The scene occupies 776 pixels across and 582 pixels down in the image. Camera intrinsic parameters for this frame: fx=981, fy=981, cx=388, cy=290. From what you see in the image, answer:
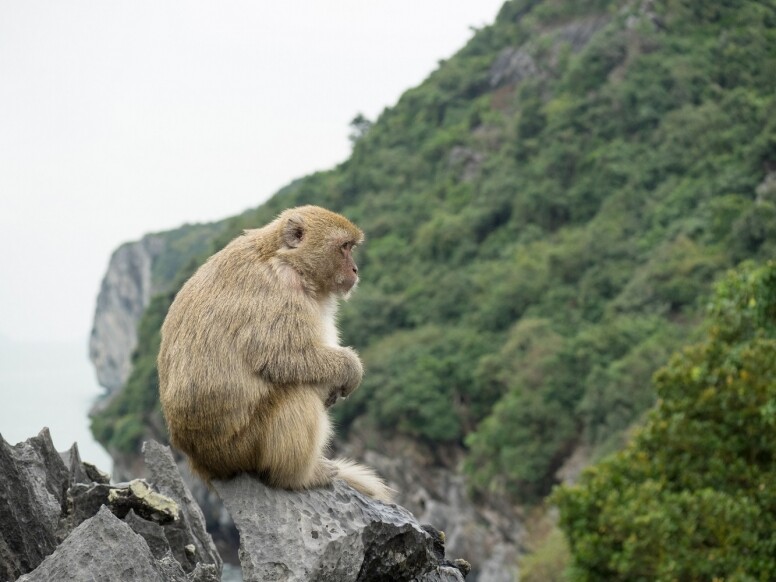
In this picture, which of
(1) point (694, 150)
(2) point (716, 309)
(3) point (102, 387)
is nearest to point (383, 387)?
(1) point (694, 150)

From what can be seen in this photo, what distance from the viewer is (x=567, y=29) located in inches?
3187

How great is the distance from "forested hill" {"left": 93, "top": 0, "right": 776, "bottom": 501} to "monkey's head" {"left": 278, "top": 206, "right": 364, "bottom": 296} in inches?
1049

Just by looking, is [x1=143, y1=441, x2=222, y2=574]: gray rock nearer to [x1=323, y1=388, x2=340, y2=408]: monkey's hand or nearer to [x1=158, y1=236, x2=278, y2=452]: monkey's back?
[x1=158, y1=236, x2=278, y2=452]: monkey's back

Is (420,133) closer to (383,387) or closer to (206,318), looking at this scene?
(383,387)

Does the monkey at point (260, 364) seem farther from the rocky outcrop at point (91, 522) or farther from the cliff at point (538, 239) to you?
the cliff at point (538, 239)

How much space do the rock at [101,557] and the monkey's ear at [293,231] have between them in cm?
180

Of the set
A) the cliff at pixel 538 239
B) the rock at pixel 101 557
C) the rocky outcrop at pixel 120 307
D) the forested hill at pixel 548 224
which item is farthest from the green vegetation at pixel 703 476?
the rocky outcrop at pixel 120 307

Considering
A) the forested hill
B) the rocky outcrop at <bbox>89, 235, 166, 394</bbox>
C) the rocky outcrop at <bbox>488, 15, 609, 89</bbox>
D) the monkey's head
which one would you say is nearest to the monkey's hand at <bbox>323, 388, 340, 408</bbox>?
the monkey's head

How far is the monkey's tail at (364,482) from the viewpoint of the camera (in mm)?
5535

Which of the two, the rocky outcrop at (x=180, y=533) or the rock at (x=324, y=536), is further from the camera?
the rock at (x=324, y=536)

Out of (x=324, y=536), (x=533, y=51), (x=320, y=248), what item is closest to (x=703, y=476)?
(x=320, y=248)

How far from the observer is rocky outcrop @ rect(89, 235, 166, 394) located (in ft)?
370

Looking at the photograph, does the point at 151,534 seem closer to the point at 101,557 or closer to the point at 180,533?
the point at 180,533

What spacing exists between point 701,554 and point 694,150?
155ft
